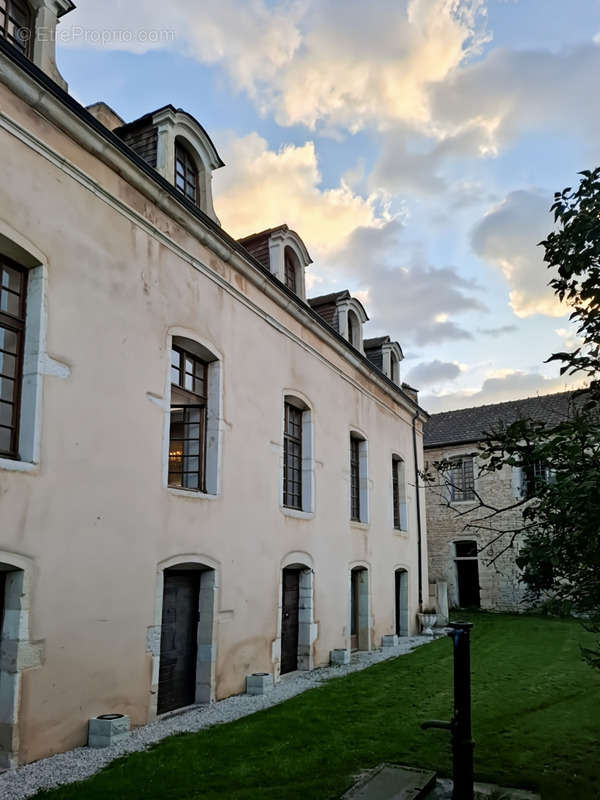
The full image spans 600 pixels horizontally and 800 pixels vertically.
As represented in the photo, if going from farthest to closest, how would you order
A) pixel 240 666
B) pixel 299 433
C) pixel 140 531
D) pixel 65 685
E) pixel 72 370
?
pixel 299 433 → pixel 240 666 → pixel 140 531 → pixel 72 370 → pixel 65 685

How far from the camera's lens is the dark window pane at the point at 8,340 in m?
5.99

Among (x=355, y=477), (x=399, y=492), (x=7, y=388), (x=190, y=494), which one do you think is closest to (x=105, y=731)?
(x=190, y=494)

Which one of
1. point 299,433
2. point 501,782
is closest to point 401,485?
point 299,433

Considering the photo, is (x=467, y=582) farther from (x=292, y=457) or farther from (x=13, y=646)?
(x=13, y=646)

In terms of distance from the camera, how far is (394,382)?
1722cm

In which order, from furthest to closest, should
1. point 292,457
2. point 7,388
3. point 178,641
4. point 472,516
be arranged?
1. point 472,516
2. point 292,457
3. point 178,641
4. point 7,388

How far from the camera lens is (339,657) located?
11.4 metres

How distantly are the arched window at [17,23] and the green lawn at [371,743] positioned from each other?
697 cm

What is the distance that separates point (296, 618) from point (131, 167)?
7.53 m

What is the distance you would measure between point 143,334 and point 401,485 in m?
11.0

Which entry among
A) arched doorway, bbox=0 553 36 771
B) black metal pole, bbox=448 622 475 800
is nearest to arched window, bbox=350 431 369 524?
arched doorway, bbox=0 553 36 771

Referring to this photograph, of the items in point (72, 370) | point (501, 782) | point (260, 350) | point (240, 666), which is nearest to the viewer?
point (501, 782)

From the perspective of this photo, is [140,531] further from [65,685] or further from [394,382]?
[394,382]

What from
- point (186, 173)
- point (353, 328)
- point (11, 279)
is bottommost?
point (11, 279)
